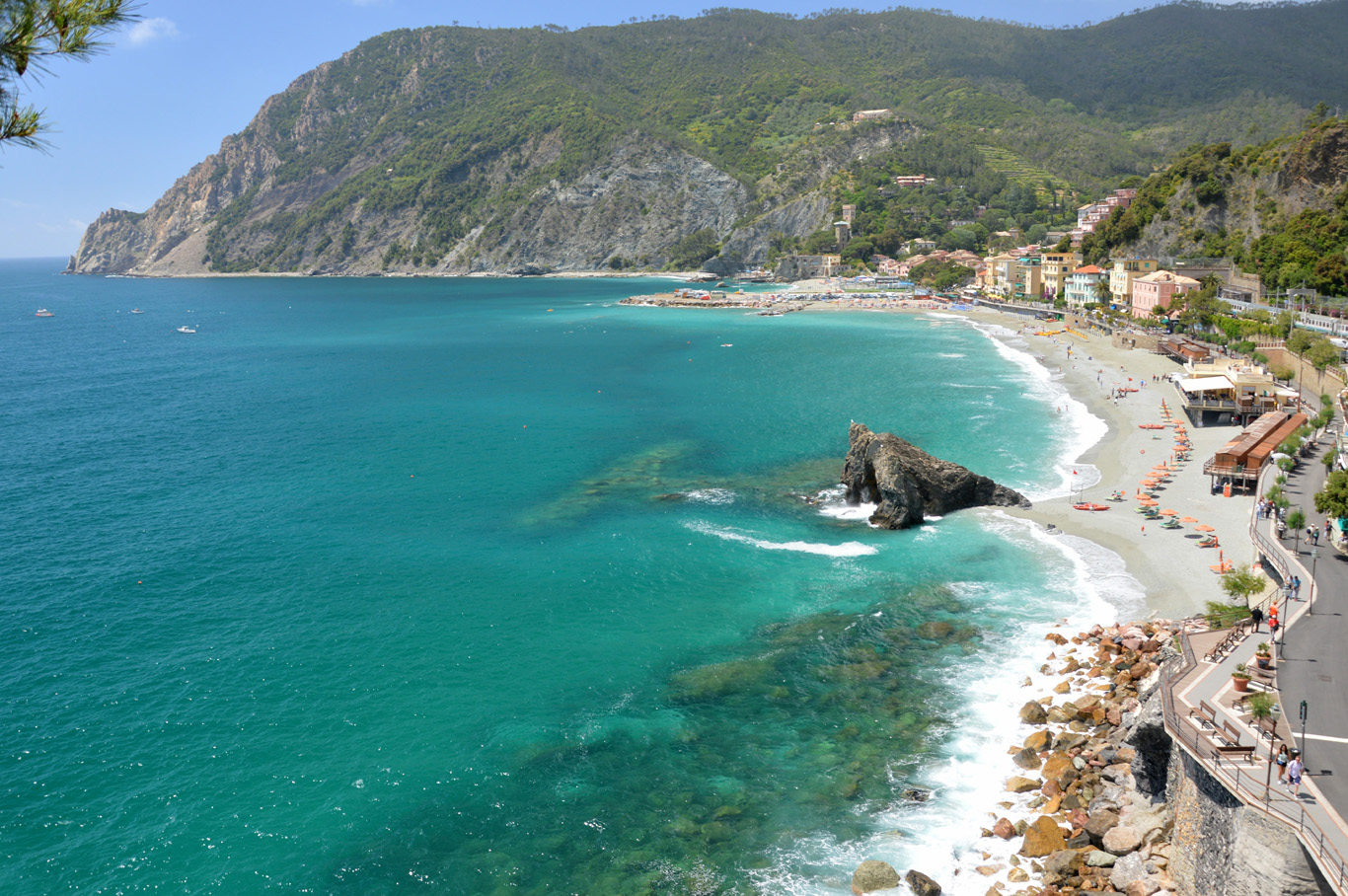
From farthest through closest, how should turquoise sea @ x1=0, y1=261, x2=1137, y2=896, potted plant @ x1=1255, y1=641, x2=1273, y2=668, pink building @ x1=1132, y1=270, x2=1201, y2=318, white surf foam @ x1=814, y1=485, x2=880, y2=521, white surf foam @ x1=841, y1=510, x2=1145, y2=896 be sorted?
pink building @ x1=1132, y1=270, x2=1201, y2=318 → white surf foam @ x1=814, y1=485, x2=880, y2=521 → potted plant @ x1=1255, y1=641, x2=1273, y2=668 → turquoise sea @ x1=0, y1=261, x2=1137, y2=896 → white surf foam @ x1=841, y1=510, x2=1145, y2=896

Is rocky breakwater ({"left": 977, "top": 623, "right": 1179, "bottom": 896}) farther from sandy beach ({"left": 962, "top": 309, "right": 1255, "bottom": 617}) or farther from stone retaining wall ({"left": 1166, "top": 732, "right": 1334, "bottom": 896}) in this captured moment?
sandy beach ({"left": 962, "top": 309, "right": 1255, "bottom": 617})

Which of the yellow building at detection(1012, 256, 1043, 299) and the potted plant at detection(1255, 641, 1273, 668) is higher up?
the yellow building at detection(1012, 256, 1043, 299)

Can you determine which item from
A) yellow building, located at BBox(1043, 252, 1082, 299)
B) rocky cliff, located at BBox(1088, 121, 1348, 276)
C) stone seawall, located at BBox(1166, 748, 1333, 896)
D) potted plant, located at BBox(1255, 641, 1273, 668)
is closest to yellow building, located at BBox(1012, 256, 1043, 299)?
yellow building, located at BBox(1043, 252, 1082, 299)

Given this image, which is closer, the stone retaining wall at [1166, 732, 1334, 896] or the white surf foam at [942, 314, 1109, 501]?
the stone retaining wall at [1166, 732, 1334, 896]

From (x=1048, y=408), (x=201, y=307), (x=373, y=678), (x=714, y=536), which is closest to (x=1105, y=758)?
(x=714, y=536)

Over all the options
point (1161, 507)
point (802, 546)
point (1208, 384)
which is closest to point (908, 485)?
point (802, 546)

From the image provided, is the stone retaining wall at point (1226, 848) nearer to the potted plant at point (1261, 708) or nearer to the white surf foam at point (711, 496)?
the potted plant at point (1261, 708)

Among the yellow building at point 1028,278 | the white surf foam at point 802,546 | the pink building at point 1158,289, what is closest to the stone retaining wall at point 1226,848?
the white surf foam at point 802,546
